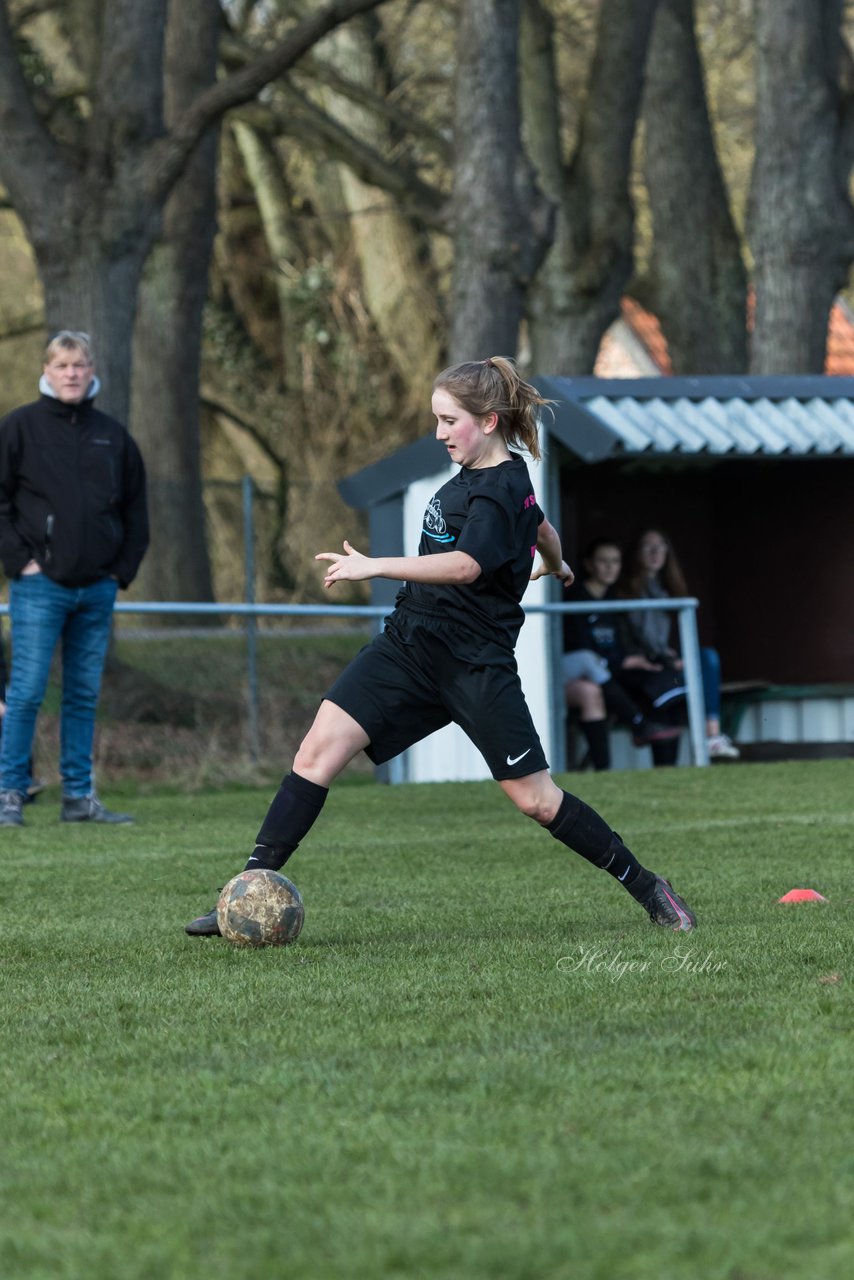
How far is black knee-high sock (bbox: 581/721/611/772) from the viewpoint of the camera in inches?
555

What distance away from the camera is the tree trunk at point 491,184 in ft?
54.6

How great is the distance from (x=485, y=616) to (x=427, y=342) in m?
20.9

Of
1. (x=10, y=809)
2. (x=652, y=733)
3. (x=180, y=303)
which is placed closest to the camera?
(x=10, y=809)

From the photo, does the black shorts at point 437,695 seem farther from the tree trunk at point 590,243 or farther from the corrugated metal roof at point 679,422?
the tree trunk at point 590,243

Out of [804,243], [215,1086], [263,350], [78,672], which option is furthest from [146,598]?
[215,1086]

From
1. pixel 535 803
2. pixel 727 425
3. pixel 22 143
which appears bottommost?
pixel 535 803

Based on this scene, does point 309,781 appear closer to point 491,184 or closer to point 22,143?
point 22,143

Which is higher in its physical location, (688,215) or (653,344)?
(653,344)

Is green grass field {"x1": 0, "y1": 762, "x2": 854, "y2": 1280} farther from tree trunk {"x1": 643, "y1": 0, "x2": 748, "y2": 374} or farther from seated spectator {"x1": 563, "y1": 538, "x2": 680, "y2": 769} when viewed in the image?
tree trunk {"x1": 643, "y1": 0, "x2": 748, "y2": 374}

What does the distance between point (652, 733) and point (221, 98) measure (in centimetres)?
550

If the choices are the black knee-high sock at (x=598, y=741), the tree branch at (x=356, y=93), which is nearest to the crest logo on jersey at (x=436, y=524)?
the black knee-high sock at (x=598, y=741)

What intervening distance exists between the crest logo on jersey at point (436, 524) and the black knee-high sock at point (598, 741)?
8237 millimetres

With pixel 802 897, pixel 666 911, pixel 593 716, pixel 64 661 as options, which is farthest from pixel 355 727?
pixel 593 716

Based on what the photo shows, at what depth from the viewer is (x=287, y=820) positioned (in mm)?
6133
